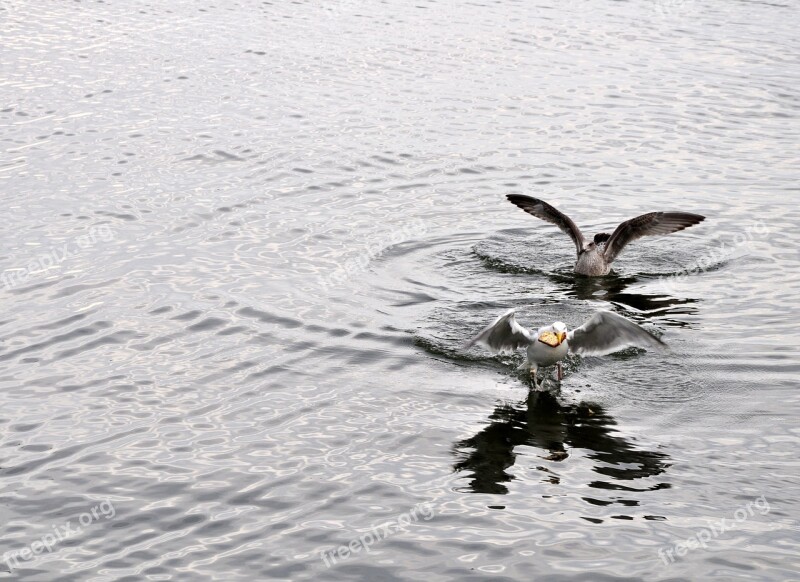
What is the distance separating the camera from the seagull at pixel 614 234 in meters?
15.2

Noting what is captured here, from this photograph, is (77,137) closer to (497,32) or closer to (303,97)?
(303,97)

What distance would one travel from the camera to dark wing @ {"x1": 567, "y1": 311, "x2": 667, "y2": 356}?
36.9 feet

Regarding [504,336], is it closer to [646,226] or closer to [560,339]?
[560,339]

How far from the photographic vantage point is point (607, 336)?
1174cm

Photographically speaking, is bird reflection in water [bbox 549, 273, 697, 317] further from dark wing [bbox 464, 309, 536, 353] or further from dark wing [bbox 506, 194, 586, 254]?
dark wing [bbox 464, 309, 536, 353]

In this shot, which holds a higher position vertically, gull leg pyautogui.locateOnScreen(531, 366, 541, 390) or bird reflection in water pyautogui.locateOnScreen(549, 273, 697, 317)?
bird reflection in water pyautogui.locateOnScreen(549, 273, 697, 317)

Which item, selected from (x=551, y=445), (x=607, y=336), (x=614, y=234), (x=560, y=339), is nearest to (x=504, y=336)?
(x=560, y=339)

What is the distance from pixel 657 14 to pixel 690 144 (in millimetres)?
13132

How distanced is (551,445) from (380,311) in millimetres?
3766

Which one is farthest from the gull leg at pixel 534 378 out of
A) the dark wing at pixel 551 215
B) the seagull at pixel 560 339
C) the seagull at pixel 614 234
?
the dark wing at pixel 551 215

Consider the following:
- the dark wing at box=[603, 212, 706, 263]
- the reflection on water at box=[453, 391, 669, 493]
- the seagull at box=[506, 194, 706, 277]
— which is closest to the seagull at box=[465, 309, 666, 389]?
the reflection on water at box=[453, 391, 669, 493]

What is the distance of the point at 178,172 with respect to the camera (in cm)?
1877

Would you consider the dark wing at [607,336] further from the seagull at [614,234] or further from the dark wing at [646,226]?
the dark wing at [646,226]

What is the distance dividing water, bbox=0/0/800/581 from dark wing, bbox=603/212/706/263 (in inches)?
25.5
